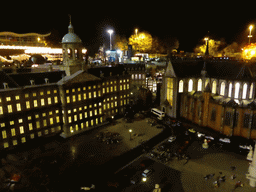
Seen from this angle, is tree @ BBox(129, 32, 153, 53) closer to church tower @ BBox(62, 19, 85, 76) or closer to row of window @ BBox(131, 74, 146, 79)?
row of window @ BBox(131, 74, 146, 79)

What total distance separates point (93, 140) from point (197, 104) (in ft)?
113

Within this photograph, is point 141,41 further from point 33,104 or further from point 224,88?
point 33,104

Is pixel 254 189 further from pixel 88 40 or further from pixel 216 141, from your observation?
pixel 88 40

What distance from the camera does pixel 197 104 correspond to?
59.9 metres

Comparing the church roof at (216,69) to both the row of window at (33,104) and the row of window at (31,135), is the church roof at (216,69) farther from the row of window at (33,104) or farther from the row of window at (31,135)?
the row of window at (31,135)

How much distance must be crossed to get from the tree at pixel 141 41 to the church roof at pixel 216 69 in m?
50.7

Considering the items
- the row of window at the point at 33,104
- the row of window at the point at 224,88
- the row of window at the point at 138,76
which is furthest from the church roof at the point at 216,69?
the row of window at the point at 33,104

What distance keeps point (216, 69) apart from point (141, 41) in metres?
59.2

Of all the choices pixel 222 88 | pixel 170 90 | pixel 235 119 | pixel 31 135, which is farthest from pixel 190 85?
pixel 31 135

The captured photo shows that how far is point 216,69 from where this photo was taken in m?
63.2

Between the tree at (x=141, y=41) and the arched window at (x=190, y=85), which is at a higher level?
the tree at (x=141, y=41)

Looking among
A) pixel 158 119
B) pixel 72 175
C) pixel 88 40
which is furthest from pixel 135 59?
pixel 72 175

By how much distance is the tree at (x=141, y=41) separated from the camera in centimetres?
11212

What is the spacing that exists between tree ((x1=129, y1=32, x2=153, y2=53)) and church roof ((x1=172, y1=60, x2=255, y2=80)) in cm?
5071
